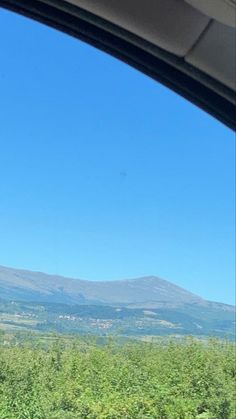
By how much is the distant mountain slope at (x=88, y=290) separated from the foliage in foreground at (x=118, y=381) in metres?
0.12

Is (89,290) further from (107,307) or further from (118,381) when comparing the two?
(118,381)

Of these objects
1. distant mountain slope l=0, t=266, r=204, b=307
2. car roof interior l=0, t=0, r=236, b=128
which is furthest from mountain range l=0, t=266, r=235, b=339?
car roof interior l=0, t=0, r=236, b=128

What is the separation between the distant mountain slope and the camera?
1.23m

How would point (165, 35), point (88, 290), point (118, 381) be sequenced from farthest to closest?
point (88, 290) < point (118, 381) < point (165, 35)

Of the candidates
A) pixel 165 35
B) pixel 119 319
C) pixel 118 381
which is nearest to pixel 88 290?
pixel 119 319

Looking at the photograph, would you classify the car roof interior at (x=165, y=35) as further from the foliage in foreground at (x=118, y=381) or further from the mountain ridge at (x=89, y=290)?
the foliage in foreground at (x=118, y=381)

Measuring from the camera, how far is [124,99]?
4.93 feet

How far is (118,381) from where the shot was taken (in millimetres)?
1249

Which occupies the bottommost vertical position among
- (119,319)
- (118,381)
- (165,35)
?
(118,381)

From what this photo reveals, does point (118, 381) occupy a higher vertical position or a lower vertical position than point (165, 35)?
lower

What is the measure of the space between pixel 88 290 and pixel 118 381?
24 centimetres

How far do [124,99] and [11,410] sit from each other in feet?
2.85

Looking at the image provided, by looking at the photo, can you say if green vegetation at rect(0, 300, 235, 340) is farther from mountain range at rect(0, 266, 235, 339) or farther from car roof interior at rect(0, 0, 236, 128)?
car roof interior at rect(0, 0, 236, 128)

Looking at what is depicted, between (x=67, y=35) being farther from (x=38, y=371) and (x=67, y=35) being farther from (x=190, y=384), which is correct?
(x=190, y=384)
